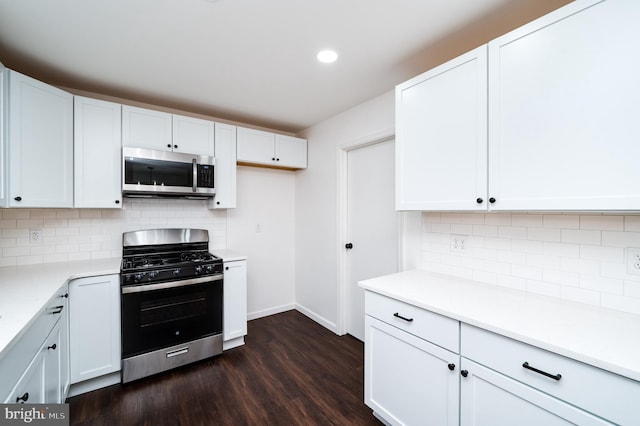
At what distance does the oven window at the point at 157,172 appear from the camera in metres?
2.42

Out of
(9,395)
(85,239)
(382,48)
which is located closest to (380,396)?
(9,395)

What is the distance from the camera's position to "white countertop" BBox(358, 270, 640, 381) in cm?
96

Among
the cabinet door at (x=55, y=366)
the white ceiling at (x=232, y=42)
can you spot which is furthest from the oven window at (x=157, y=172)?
the cabinet door at (x=55, y=366)

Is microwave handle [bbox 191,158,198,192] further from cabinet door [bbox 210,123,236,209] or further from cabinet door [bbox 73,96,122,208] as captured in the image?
cabinet door [bbox 73,96,122,208]

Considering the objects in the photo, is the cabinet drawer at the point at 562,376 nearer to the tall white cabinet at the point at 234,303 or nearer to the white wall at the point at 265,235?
the tall white cabinet at the point at 234,303

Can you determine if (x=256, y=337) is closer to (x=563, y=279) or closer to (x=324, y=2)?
(x=563, y=279)

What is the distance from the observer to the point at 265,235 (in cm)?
367

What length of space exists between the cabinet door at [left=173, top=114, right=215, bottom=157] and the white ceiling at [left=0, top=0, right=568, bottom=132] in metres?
0.25

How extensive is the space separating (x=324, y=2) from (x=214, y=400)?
272 cm

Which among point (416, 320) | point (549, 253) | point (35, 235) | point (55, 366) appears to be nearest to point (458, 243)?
point (549, 253)

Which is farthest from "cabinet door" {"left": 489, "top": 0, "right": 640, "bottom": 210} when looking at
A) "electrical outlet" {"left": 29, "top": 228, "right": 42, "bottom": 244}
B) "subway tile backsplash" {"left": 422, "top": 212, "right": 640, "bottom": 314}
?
"electrical outlet" {"left": 29, "top": 228, "right": 42, "bottom": 244}

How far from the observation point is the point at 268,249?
370 centimetres

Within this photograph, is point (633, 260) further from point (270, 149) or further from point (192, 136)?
point (192, 136)

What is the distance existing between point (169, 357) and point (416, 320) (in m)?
2.12
